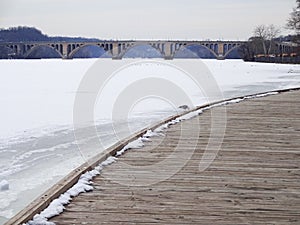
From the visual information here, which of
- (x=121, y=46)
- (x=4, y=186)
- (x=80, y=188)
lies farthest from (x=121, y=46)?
(x=80, y=188)

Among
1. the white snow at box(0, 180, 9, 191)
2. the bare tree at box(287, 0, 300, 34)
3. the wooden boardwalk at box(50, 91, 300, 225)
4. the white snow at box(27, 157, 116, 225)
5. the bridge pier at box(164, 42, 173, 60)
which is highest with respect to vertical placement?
the bare tree at box(287, 0, 300, 34)

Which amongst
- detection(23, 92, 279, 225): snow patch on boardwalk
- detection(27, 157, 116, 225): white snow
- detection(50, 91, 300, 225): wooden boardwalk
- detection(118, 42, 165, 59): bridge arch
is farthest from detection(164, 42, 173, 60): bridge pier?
detection(27, 157, 116, 225): white snow

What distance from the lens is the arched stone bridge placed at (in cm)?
5638

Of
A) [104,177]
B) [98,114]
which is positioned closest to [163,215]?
[104,177]

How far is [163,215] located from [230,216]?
425 millimetres

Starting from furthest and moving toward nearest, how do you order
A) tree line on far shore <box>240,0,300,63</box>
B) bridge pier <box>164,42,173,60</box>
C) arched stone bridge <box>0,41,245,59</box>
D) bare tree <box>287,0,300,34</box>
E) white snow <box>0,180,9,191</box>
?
tree line on far shore <box>240,0,300,63</box> → arched stone bridge <box>0,41,245,59</box> → bridge pier <box>164,42,173,60</box> → bare tree <box>287,0,300,34</box> → white snow <box>0,180,9,191</box>

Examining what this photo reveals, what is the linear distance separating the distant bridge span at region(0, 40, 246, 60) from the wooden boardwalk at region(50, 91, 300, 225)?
49.1m

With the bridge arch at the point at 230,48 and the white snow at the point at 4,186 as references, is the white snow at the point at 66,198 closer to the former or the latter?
the white snow at the point at 4,186

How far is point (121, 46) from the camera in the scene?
193ft

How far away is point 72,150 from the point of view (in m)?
6.81

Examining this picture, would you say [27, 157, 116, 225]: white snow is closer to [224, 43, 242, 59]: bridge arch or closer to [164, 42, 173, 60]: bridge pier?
[164, 42, 173, 60]: bridge pier

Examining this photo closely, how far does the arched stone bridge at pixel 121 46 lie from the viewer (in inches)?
2219

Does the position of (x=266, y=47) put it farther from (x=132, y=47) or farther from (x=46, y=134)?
(x=46, y=134)

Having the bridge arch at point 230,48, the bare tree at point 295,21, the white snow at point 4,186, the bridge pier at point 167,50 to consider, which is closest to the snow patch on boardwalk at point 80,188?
the white snow at point 4,186
